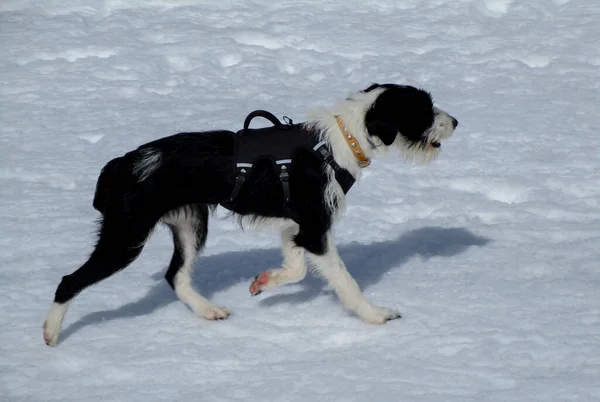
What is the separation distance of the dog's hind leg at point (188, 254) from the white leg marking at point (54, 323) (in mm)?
678

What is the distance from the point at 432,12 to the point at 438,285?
19.1 ft

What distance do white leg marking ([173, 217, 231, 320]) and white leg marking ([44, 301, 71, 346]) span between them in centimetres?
68

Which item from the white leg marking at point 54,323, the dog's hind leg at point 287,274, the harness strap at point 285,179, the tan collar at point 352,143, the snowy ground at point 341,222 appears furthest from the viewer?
the dog's hind leg at point 287,274

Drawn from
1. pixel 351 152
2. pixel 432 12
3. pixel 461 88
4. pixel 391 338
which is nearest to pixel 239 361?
pixel 391 338

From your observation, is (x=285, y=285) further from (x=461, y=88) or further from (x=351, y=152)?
(x=461, y=88)

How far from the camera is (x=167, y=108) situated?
26.7ft

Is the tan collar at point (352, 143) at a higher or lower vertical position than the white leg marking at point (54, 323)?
higher

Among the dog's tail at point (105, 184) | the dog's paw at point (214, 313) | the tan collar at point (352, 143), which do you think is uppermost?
the tan collar at point (352, 143)

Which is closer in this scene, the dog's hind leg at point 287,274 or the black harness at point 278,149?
the black harness at point 278,149

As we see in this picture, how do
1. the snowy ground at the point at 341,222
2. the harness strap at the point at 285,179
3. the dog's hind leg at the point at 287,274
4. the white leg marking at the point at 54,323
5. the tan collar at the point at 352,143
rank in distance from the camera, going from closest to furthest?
the snowy ground at the point at 341,222 < the white leg marking at the point at 54,323 < the harness strap at the point at 285,179 < the tan collar at the point at 352,143 < the dog's hind leg at the point at 287,274

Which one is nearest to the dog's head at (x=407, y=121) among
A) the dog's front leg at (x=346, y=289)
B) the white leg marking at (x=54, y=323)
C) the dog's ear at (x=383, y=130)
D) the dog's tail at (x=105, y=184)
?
the dog's ear at (x=383, y=130)

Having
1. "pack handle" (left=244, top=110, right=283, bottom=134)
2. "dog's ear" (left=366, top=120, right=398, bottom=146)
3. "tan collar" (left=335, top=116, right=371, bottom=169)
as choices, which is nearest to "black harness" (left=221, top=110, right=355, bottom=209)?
"pack handle" (left=244, top=110, right=283, bottom=134)

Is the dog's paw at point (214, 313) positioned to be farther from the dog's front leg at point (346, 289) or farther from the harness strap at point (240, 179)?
the harness strap at point (240, 179)

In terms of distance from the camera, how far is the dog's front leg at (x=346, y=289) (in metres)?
4.58
